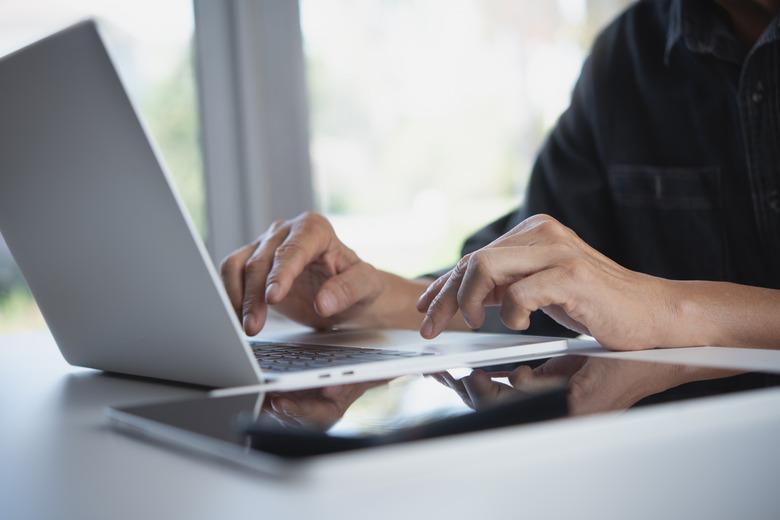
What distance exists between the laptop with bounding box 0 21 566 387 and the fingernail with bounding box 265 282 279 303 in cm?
9

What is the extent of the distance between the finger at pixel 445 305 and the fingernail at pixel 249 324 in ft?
0.71

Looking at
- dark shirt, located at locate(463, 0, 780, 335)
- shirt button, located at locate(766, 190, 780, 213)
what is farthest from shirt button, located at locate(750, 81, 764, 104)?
shirt button, located at locate(766, 190, 780, 213)

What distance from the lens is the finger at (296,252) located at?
3.05 feet

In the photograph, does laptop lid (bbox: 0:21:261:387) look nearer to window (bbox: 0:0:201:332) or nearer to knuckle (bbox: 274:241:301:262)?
knuckle (bbox: 274:241:301:262)

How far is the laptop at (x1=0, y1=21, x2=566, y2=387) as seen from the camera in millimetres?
568

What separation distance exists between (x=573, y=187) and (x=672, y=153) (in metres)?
0.17

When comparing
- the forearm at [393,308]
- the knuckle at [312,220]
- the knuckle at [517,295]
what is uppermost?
the knuckle at [312,220]

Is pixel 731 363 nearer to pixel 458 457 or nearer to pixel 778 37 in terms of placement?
pixel 458 457

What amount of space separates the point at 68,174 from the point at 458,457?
42cm

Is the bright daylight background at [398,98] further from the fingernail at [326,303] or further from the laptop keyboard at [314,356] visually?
the laptop keyboard at [314,356]

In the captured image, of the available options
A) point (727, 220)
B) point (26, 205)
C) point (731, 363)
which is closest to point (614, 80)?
point (727, 220)

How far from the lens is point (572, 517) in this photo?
37cm

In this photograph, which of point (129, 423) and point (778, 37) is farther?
point (778, 37)

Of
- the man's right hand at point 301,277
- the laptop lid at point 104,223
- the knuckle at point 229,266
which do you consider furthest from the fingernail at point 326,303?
the laptop lid at point 104,223
